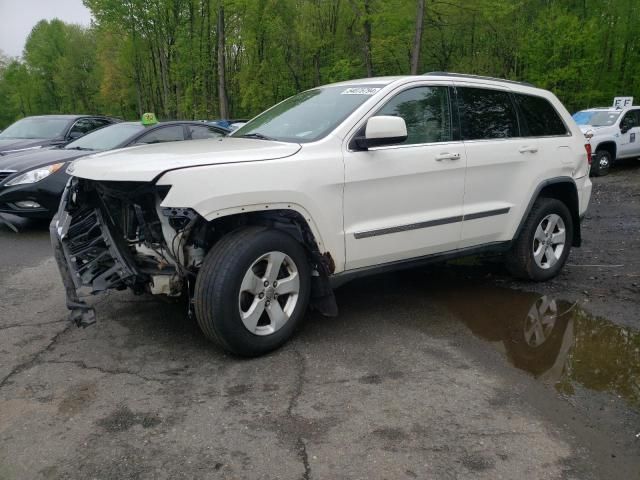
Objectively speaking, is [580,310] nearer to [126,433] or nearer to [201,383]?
[201,383]

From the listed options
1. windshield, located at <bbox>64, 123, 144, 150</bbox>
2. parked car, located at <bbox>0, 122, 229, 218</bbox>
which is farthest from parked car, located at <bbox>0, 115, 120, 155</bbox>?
parked car, located at <bbox>0, 122, 229, 218</bbox>

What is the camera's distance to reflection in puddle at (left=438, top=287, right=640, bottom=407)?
3.47 metres

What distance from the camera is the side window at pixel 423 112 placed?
4254 mm

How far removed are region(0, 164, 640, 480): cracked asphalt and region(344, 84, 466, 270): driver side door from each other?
0.65 meters

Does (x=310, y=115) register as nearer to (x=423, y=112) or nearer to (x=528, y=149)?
(x=423, y=112)

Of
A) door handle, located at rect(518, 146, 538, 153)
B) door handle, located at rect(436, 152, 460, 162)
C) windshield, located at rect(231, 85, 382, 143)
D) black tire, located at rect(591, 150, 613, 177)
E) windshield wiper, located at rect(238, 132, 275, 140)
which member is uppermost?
windshield, located at rect(231, 85, 382, 143)

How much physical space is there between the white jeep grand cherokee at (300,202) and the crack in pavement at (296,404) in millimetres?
246

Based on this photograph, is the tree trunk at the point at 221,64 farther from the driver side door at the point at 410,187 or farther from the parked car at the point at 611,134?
the driver side door at the point at 410,187

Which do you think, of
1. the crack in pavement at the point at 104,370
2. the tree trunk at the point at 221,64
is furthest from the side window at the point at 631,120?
the tree trunk at the point at 221,64

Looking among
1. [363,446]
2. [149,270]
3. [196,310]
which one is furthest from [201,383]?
[363,446]

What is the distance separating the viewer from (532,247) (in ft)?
16.9

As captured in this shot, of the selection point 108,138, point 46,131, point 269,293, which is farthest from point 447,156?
point 46,131

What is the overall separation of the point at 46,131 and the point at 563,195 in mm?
9057

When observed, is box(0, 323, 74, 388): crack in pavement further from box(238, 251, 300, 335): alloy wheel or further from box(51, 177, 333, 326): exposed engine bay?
box(238, 251, 300, 335): alloy wheel
